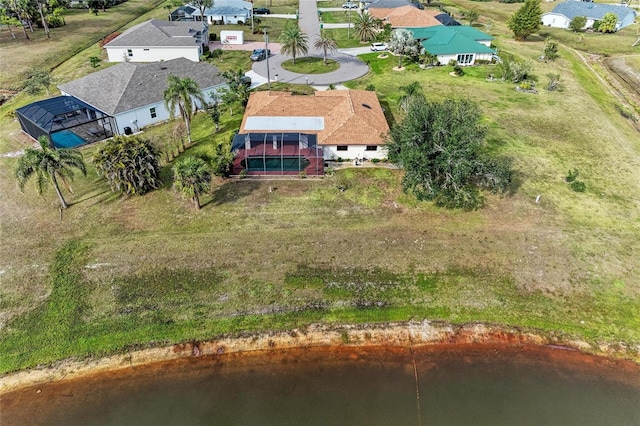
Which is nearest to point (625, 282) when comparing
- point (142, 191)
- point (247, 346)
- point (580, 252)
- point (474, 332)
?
point (580, 252)

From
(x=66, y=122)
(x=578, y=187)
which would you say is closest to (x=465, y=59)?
(x=578, y=187)

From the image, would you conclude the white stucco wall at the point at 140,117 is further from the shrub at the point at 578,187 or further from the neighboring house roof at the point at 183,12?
the neighboring house roof at the point at 183,12

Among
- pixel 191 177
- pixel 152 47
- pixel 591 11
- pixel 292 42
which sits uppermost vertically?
pixel 591 11

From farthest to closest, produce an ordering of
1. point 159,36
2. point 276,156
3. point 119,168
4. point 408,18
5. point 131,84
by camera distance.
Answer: point 408,18, point 159,36, point 131,84, point 276,156, point 119,168

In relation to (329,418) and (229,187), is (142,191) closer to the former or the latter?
(229,187)

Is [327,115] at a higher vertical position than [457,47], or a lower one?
lower

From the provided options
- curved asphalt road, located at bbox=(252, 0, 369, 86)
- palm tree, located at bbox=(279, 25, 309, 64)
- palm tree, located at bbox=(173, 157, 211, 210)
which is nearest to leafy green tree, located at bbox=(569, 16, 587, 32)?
curved asphalt road, located at bbox=(252, 0, 369, 86)

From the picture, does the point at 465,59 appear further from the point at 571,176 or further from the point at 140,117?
the point at 140,117
